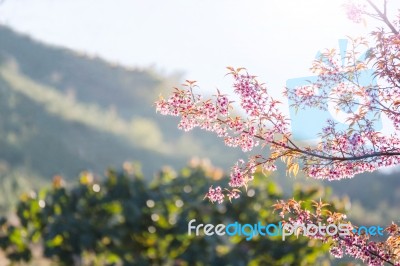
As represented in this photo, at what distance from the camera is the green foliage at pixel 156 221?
6.74 meters

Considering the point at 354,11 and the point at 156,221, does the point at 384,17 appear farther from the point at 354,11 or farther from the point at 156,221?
the point at 156,221

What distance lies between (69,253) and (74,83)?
2536 cm

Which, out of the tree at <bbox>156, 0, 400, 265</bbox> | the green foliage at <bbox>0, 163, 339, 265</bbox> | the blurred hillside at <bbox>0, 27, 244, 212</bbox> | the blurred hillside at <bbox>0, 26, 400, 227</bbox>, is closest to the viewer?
the tree at <bbox>156, 0, 400, 265</bbox>

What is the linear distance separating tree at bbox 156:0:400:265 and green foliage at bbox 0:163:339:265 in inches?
128

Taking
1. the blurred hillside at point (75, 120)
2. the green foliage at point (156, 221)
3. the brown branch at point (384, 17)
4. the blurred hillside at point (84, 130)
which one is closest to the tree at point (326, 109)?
the brown branch at point (384, 17)

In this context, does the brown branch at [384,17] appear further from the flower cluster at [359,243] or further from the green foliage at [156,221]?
the green foliage at [156,221]

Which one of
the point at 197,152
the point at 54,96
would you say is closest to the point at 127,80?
the point at 54,96

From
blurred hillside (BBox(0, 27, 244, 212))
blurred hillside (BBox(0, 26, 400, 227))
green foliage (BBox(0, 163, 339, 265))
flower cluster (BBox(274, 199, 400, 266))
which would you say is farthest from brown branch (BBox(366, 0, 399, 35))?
blurred hillside (BBox(0, 27, 244, 212))

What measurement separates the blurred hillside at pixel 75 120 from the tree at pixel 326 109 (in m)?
12.8

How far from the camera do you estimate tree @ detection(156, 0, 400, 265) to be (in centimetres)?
335

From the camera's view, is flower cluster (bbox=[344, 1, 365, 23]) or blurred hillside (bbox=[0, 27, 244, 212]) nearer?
flower cluster (bbox=[344, 1, 365, 23])

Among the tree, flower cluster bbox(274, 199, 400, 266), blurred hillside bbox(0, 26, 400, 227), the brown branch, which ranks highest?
blurred hillside bbox(0, 26, 400, 227)

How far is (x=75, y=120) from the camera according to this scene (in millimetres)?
25188

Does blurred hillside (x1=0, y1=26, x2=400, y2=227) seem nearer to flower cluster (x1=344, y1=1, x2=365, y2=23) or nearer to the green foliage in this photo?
the green foliage
